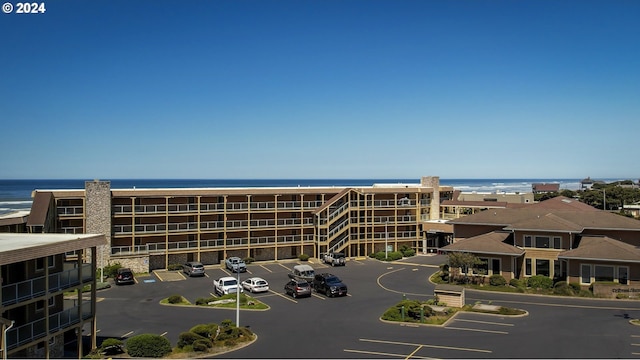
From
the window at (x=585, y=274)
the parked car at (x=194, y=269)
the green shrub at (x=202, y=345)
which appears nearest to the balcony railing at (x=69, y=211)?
the parked car at (x=194, y=269)

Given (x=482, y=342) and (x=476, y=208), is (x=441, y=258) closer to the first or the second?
(x=476, y=208)

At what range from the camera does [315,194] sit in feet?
214

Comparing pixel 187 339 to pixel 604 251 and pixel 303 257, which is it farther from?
pixel 604 251

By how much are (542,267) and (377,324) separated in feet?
72.6

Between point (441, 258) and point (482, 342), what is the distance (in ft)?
117

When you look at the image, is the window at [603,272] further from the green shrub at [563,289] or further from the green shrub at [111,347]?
the green shrub at [111,347]

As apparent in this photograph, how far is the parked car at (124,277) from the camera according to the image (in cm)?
4816

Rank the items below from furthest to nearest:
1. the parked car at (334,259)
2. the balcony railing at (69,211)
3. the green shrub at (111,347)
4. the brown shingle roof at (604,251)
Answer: the parked car at (334,259)
the balcony railing at (69,211)
the brown shingle roof at (604,251)
the green shrub at (111,347)

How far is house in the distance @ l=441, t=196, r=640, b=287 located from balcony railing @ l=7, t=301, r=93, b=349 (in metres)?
33.8

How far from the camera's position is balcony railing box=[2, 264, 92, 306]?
2247 cm

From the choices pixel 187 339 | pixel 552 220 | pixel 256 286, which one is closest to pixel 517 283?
pixel 552 220

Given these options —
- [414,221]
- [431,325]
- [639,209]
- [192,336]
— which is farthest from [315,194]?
[639,209]

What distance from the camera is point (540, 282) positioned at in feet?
147

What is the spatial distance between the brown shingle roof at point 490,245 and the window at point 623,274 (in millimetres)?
7852
